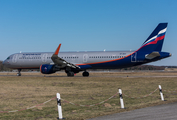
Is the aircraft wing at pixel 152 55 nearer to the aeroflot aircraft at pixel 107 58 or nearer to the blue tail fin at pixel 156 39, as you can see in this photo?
the aeroflot aircraft at pixel 107 58

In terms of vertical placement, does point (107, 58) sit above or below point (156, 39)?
below

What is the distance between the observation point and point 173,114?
32.9 ft

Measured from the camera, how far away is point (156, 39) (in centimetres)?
3622

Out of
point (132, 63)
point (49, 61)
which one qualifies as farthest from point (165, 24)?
point (49, 61)

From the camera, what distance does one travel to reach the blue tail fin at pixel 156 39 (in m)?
36.0

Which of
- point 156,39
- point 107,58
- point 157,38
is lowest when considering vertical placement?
point 107,58

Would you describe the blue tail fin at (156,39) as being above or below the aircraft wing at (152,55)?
above

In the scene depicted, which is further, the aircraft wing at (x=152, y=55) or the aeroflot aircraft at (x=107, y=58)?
the aeroflot aircraft at (x=107, y=58)

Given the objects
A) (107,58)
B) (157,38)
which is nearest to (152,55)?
(157,38)

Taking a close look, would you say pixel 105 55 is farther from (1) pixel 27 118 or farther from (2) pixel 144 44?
(1) pixel 27 118

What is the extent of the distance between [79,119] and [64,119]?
62 centimetres

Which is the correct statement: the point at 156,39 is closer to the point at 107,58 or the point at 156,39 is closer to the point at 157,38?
the point at 157,38

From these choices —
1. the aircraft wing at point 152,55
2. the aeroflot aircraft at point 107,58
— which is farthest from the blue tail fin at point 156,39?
the aircraft wing at point 152,55

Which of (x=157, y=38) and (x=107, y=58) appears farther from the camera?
(x=107, y=58)
